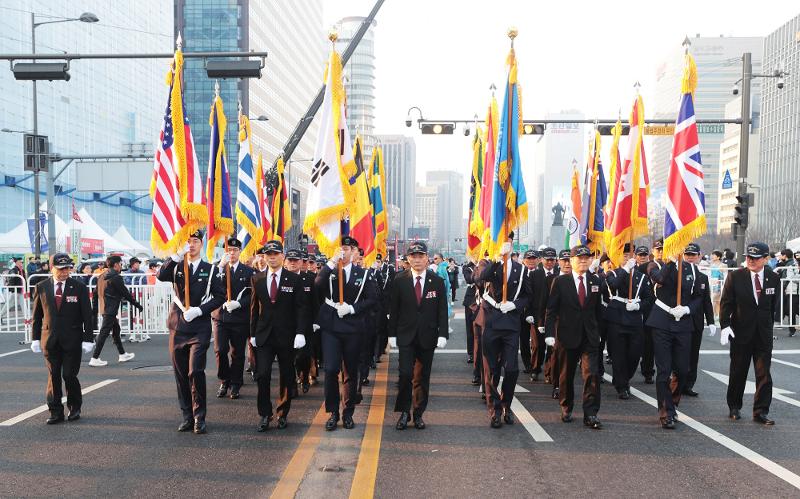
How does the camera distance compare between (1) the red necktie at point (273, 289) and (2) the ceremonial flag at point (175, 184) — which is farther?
(2) the ceremonial flag at point (175, 184)

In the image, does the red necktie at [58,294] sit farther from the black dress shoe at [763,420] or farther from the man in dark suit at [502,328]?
the black dress shoe at [763,420]

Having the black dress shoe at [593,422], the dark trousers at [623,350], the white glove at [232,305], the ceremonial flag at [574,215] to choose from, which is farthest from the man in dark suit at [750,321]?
the ceremonial flag at [574,215]

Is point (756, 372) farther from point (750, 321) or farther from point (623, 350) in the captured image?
point (623, 350)

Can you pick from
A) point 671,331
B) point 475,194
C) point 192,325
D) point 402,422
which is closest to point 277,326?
point 192,325

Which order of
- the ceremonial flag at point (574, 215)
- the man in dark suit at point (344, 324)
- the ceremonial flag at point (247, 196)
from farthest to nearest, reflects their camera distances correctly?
the ceremonial flag at point (574, 215) < the ceremonial flag at point (247, 196) < the man in dark suit at point (344, 324)

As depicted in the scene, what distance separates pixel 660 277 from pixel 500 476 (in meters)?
3.39

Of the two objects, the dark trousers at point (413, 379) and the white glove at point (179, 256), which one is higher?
the white glove at point (179, 256)

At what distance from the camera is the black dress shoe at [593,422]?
261 inches

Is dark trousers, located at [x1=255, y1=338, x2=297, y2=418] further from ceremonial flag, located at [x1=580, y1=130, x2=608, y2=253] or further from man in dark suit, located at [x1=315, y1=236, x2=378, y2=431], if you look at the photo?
ceremonial flag, located at [x1=580, y1=130, x2=608, y2=253]

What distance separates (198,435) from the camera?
20.7ft

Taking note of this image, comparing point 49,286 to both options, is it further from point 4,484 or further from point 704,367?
point 704,367

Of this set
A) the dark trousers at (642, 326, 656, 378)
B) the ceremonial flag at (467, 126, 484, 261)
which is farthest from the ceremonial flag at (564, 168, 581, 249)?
the dark trousers at (642, 326, 656, 378)

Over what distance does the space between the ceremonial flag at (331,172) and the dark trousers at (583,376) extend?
9.52 feet

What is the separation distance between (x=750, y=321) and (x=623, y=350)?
1.69 meters
